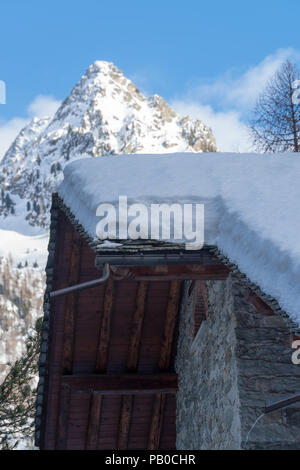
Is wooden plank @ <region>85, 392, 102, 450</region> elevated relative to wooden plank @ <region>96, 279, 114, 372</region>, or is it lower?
lower

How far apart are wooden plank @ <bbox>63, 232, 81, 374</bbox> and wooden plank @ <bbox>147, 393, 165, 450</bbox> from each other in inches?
56.7

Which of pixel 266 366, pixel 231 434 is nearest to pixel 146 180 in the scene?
pixel 266 366

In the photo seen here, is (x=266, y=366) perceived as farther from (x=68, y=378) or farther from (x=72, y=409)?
(x=72, y=409)

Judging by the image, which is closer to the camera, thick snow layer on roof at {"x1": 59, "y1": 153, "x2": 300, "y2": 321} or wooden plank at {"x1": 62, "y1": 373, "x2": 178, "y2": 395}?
thick snow layer on roof at {"x1": 59, "y1": 153, "x2": 300, "y2": 321}

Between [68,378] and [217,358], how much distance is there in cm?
273

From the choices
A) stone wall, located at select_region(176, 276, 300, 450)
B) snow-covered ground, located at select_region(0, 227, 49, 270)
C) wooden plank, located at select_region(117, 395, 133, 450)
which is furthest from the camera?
snow-covered ground, located at select_region(0, 227, 49, 270)

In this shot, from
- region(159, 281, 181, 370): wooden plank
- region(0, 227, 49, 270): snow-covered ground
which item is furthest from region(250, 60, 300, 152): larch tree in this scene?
region(0, 227, 49, 270): snow-covered ground

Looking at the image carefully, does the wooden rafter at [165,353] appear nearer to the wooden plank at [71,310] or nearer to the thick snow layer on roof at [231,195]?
the wooden plank at [71,310]

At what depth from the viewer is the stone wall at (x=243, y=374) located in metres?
4.14

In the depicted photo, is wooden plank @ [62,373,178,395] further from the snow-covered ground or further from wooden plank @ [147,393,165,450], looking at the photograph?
the snow-covered ground

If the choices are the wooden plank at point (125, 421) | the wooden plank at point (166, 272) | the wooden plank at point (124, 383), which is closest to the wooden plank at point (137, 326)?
the wooden plank at point (124, 383)

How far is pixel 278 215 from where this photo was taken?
3736 mm

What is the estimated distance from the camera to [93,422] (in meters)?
7.70

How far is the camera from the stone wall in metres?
4.14
